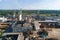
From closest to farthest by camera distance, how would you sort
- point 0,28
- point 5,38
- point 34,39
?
1. point 34,39
2. point 5,38
3. point 0,28

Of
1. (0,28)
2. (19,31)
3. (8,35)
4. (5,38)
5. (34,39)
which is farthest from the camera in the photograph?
(0,28)

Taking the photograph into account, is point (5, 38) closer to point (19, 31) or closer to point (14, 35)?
point (14, 35)

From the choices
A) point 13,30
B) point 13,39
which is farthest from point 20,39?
point 13,30

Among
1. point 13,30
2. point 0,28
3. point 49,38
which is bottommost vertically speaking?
point 0,28

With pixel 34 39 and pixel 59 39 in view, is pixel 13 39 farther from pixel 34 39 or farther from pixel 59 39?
pixel 59 39

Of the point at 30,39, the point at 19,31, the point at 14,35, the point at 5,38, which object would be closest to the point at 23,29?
the point at 19,31

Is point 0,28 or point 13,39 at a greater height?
point 13,39

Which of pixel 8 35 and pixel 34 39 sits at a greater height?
pixel 34 39

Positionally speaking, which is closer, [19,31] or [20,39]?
[20,39]

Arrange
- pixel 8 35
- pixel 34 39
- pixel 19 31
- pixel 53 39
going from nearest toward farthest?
1. pixel 34 39
2. pixel 53 39
3. pixel 8 35
4. pixel 19 31
